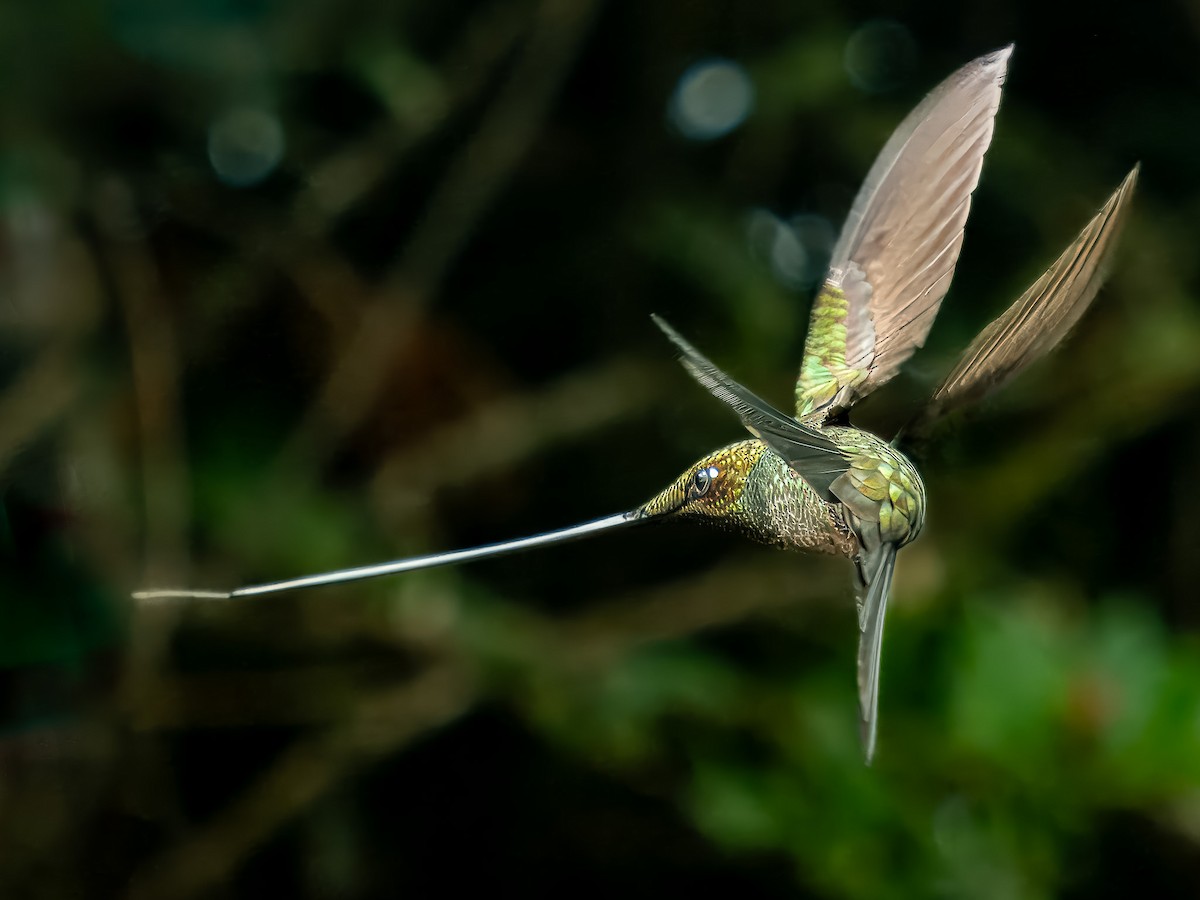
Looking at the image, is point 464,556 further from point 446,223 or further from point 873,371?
point 446,223

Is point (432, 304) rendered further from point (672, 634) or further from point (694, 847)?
point (694, 847)

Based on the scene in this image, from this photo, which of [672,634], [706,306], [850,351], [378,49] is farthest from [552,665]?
[850,351]

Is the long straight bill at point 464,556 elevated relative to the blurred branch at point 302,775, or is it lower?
elevated

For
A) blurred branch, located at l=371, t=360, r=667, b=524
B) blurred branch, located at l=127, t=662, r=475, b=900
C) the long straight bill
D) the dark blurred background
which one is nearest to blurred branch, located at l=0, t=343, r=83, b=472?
the dark blurred background

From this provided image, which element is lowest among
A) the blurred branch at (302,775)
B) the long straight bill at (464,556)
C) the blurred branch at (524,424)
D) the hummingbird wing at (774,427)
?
the blurred branch at (302,775)

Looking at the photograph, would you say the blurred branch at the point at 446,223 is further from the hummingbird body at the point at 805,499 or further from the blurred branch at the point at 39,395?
the hummingbird body at the point at 805,499

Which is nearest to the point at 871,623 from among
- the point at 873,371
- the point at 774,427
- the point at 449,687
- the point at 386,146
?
the point at 774,427

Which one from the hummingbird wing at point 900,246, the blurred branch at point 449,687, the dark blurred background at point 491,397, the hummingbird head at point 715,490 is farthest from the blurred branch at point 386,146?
the hummingbird head at point 715,490
